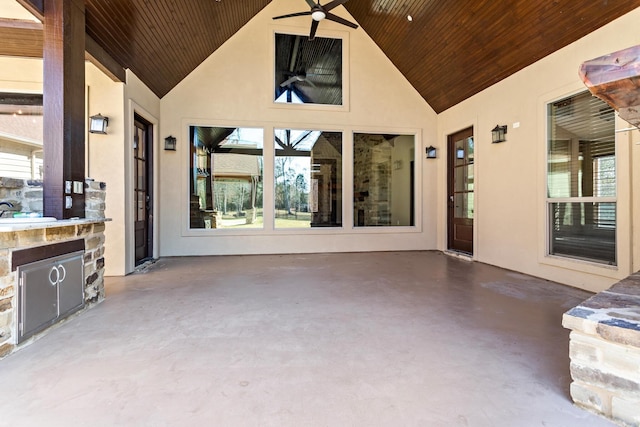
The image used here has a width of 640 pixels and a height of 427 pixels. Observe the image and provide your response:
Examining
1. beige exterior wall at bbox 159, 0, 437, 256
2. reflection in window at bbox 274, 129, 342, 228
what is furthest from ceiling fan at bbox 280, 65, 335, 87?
reflection in window at bbox 274, 129, 342, 228

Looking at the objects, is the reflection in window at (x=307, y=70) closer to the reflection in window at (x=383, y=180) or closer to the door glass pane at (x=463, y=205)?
the reflection in window at (x=383, y=180)

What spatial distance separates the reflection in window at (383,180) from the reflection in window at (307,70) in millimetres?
1176

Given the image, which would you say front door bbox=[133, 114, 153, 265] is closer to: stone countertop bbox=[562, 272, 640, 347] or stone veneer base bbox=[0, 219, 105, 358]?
stone veneer base bbox=[0, 219, 105, 358]

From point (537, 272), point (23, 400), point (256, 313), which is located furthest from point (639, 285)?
point (23, 400)

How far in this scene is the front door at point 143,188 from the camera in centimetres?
518

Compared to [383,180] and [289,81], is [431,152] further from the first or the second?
[289,81]

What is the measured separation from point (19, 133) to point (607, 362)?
676 centimetres

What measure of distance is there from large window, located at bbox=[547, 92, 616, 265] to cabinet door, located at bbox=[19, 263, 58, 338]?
18.3 ft

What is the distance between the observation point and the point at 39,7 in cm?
287

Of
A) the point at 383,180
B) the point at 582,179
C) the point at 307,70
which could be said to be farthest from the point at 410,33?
the point at 582,179

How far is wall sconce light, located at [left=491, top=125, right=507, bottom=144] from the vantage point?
5090mm

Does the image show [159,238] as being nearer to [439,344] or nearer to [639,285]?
[439,344]

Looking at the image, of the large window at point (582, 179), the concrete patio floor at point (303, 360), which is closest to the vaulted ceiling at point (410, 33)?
the large window at point (582, 179)

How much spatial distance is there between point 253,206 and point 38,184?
138 inches
